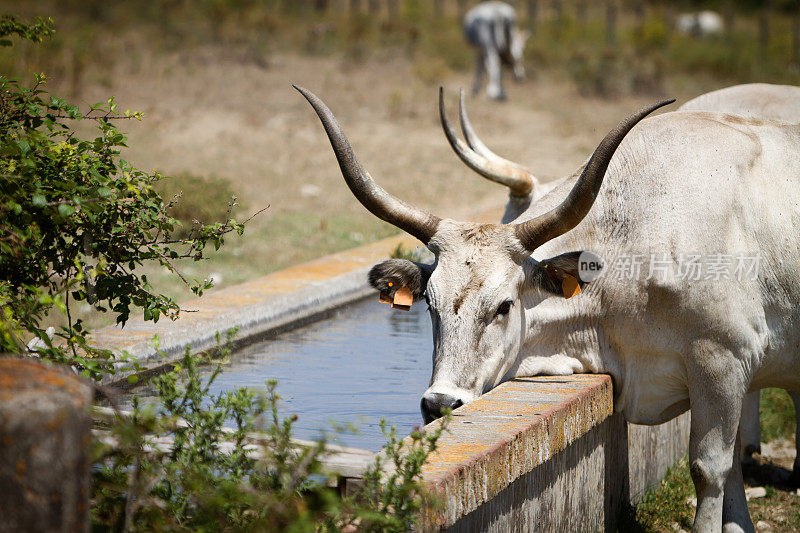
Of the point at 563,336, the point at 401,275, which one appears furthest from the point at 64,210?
the point at 563,336

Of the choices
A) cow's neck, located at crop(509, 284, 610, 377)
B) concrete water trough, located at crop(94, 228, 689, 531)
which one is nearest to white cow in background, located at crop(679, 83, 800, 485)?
concrete water trough, located at crop(94, 228, 689, 531)

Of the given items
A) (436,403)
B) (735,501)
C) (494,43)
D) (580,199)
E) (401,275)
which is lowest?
(735,501)

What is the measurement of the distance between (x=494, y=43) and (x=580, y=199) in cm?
1573

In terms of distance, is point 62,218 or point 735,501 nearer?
point 62,218

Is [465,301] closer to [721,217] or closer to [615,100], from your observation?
[721,217]

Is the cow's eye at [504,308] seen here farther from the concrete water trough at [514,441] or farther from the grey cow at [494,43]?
the grey cow at [494,43]

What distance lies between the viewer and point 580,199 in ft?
12.5

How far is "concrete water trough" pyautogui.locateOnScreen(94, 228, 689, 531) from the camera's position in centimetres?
280

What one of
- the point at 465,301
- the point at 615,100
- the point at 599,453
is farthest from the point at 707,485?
the point at 615,100

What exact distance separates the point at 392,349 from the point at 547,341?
4.77ft

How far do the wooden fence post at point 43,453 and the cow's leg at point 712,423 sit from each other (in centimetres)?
264

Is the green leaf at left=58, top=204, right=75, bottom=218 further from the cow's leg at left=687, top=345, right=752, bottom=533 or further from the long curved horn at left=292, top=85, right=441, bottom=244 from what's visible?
the cow's leg at left=687, top=345, right=752, bottom=533

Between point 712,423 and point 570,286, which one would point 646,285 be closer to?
point 570,286

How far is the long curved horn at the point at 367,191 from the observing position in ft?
13.1
